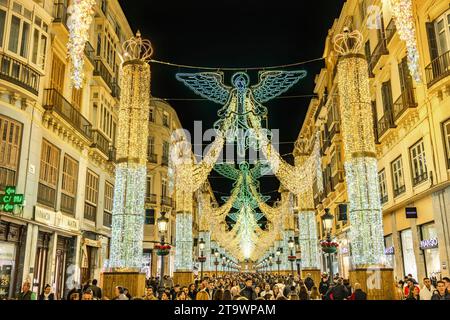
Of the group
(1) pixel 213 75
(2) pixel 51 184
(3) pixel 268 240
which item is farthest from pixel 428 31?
(3) pixel 268 240

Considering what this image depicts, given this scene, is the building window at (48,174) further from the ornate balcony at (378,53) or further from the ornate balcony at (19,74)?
the ornate balcony at (378,53)

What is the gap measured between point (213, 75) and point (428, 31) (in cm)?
949

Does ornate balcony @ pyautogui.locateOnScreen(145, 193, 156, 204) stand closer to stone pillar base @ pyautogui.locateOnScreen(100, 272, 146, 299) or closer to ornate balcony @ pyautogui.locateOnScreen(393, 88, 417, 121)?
ornate balcony @ pyautogui.locateOnScreen(393, 88, 417, 121)

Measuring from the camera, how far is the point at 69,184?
21.6m

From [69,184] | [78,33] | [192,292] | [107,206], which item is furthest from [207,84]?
[107,206]

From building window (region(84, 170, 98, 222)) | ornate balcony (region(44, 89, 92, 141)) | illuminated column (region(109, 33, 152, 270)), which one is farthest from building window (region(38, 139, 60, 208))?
illuminated column (region(109, 33, 152, 270))

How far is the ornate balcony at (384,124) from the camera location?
72.3ft

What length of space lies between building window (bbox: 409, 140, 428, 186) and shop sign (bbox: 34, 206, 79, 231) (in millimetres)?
16676

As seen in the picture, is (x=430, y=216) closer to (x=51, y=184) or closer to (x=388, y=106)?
(x=388, y=106)

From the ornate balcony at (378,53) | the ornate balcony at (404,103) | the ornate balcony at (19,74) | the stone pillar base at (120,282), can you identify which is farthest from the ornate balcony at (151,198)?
the stone pillar base at (120,282)

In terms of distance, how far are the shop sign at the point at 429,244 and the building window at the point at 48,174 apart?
1687 centimetres

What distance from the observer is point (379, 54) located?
76.3 ft

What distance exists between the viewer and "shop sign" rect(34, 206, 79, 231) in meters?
17.5
